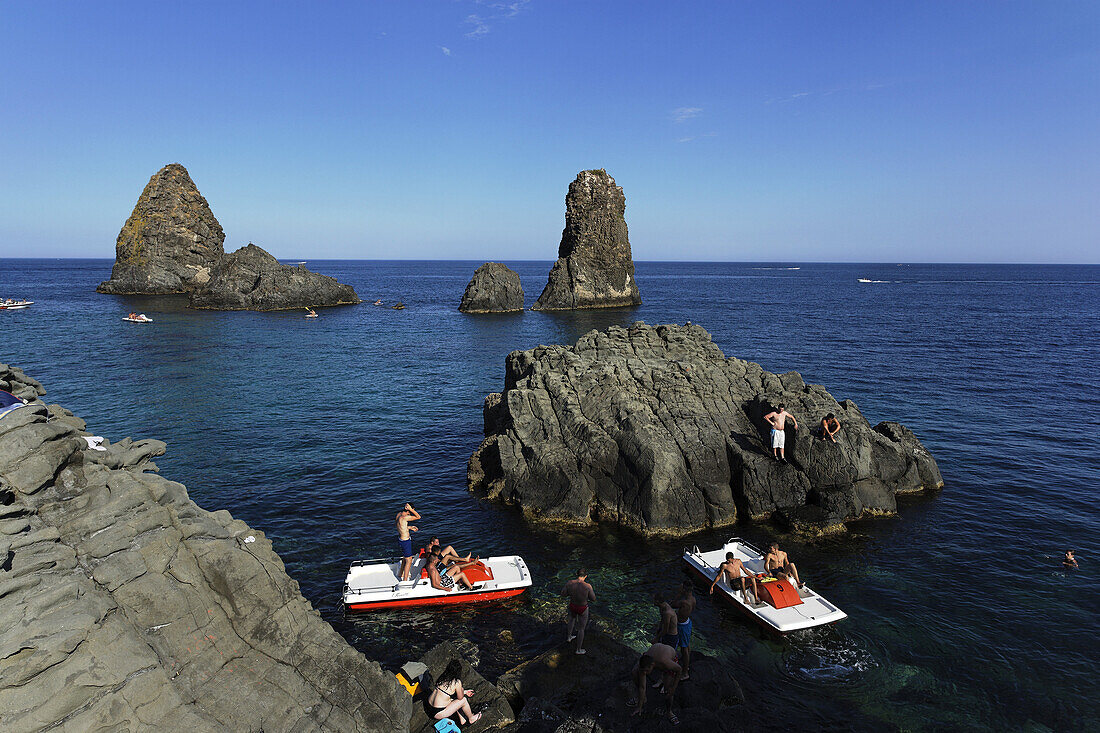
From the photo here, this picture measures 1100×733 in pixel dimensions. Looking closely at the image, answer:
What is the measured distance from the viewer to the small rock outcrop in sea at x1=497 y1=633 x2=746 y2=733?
10.9m

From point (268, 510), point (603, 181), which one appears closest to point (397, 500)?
point (268, 510)

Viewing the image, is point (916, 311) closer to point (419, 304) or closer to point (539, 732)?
point (419, 304)

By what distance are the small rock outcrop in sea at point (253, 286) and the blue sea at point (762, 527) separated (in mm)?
28790

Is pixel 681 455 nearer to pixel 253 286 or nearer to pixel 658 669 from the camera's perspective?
pixel 658 669

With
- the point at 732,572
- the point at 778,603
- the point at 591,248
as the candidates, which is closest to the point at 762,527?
the point at 732,572

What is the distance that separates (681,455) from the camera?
72.6ft

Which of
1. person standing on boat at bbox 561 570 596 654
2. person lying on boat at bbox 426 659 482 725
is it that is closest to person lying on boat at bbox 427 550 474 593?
person standing on boat at bbox 561 570 596 654

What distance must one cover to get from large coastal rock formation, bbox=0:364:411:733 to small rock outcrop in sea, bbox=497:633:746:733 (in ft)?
8.56

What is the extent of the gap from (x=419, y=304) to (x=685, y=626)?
4049 inches

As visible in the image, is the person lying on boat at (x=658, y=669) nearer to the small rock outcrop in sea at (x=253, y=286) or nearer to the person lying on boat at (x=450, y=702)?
the person lying on boat at (x=450, y=702)

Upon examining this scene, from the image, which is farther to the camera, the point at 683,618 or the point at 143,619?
the point at 683,618

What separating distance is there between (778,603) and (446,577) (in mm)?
9254

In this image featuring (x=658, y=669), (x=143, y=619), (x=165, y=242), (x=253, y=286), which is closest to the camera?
(x=143, y=619)

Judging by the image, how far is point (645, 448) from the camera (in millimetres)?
21656
